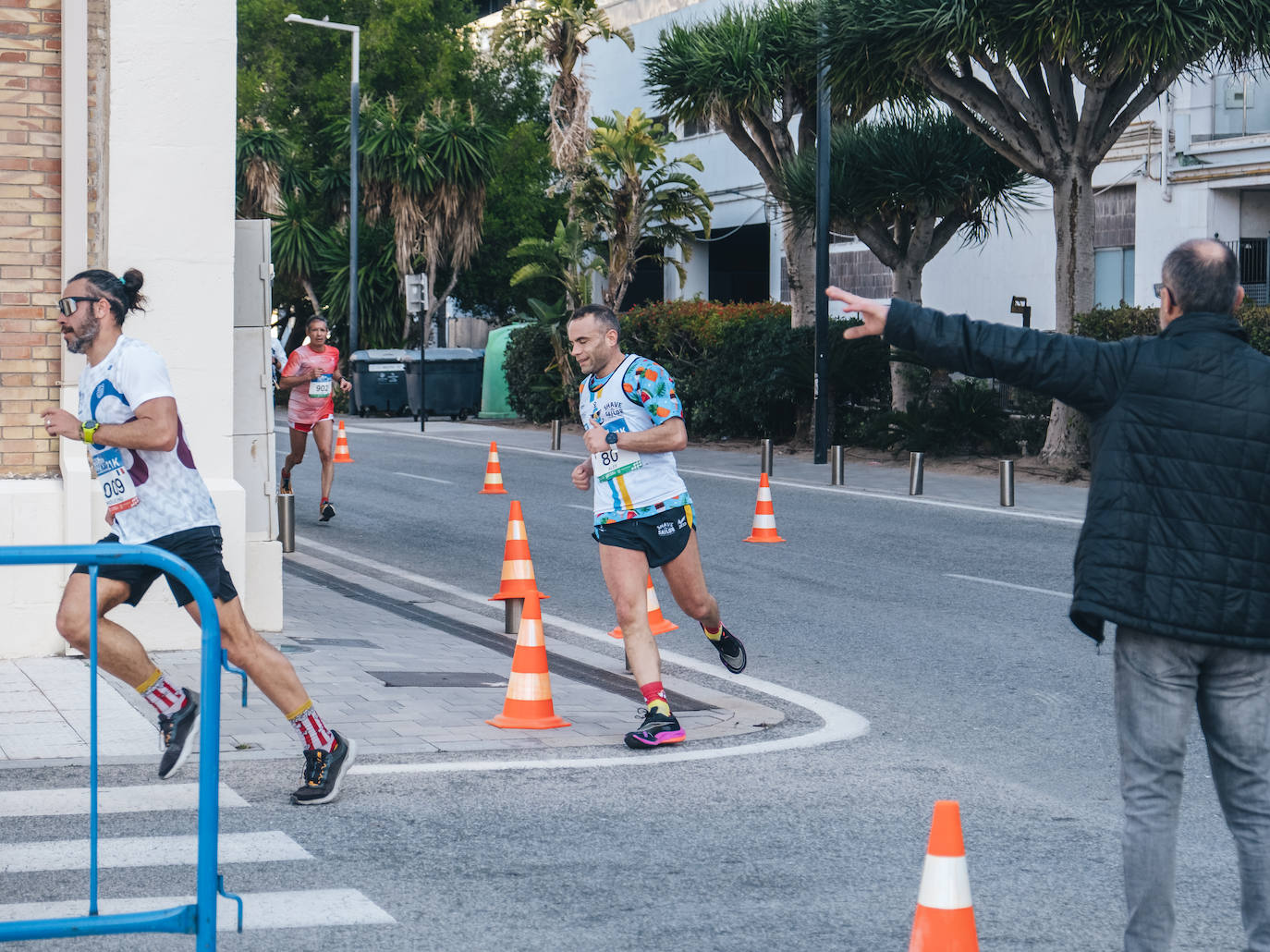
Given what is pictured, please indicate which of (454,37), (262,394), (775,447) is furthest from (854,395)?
(454,37)

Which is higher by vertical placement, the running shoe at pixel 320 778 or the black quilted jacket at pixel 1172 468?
the black quilted jacket at pixel 1172 468

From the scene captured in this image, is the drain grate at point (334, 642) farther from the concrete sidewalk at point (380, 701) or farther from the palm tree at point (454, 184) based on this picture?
the palm tree at point (454, 184)

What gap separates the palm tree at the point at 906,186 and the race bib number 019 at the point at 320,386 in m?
10.6

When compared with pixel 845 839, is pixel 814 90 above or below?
above

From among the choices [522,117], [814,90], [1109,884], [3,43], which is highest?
[522,117]

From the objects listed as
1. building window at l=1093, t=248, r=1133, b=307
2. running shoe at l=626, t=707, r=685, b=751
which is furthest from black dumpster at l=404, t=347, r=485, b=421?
running shoe at l=626, t=707, r=685, b=751

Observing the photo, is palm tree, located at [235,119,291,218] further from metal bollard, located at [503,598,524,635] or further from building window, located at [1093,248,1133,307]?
metal bollard, located at [503,598,524,635]

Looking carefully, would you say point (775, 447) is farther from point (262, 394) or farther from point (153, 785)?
point (153, 785)

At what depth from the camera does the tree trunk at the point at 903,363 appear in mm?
25047

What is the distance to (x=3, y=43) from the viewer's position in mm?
8906

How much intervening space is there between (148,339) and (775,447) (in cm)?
1917

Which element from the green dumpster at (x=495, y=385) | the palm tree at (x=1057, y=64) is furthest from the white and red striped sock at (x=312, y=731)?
the green dumpster at (x=495, y=385)

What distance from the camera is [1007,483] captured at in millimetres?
18141

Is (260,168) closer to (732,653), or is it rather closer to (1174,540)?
(732,653)
